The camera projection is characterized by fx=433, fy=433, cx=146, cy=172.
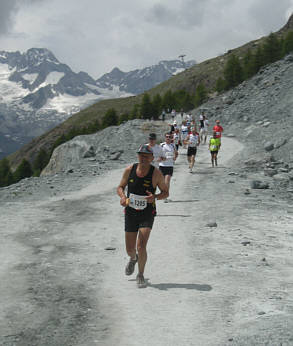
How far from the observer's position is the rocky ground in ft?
19.7

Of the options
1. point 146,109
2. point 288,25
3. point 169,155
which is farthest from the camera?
point 288,25

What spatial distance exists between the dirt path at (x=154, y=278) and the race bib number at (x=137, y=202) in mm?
1470

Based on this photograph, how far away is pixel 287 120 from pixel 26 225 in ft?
107

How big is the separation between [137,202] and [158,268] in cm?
203

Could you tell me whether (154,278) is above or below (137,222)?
below

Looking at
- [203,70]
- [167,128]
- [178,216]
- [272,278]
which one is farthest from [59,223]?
[203,70]

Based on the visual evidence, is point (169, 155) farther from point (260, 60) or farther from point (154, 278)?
point (260, 60)

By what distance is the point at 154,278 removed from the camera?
8.30 meters

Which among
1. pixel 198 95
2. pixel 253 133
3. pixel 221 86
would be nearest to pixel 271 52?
pixel 221 86

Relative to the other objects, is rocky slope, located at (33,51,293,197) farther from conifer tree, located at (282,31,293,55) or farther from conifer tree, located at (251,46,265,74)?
conifer tree, located at (282,31,293,55)

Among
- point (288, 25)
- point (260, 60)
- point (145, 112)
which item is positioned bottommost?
point (145, 112)

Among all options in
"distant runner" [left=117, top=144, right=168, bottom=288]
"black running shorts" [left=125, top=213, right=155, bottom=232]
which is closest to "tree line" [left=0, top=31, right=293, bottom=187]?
"distant runner" [left=117, top=144, right=168, bottom=288]

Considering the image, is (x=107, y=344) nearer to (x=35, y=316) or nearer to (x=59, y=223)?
(x=35, y=316)

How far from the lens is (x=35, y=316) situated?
6.36 metres
